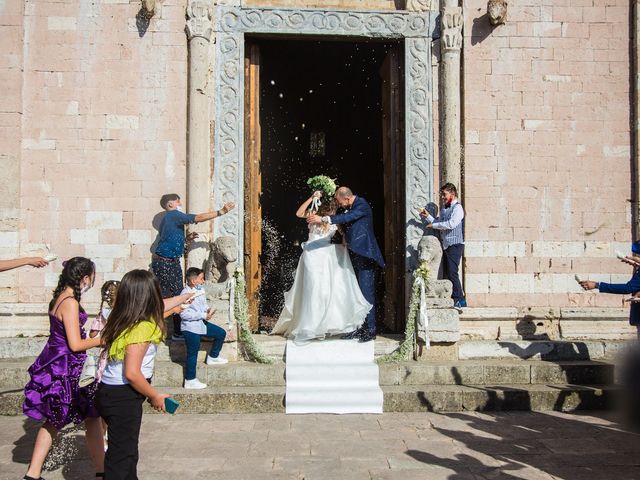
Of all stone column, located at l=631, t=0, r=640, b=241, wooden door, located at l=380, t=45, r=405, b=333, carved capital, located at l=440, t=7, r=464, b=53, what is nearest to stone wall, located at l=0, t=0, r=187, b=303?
wooden door, located at l=380, t=45, r=405, b=333

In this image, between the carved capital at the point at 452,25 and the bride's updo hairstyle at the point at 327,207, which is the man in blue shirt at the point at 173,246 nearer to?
the bride's updo hairstyle at the point at 327,207

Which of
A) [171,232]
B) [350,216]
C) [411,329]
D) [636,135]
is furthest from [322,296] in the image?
[636,135]

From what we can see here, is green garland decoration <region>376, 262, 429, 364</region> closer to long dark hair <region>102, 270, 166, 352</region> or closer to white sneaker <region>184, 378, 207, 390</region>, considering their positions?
white sneaker <region>184, 378, 207, 390</region>

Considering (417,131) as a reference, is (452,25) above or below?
above

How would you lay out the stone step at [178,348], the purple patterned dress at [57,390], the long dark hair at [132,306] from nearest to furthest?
the long dark hair at [132,306] → the purple patterned dress at [57,390] → the stone step at [178,348]

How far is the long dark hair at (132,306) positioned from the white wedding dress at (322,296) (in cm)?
401

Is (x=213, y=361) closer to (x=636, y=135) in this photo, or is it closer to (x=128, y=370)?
(x=128, y=370)

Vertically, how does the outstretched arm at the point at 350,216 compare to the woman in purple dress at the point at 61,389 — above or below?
above

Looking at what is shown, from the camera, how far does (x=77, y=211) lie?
7.98 meters

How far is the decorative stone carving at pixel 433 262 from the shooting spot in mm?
7477

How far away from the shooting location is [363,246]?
7.69 metres

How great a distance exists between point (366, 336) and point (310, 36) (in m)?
4.20

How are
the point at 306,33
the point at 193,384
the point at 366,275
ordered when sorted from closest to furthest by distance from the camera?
1. the point at 193,384
2. the point at 366,275
3. the point at 306,33

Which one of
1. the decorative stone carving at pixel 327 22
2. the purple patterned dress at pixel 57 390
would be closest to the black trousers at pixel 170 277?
the purple patterned dress at pixel 57 390
